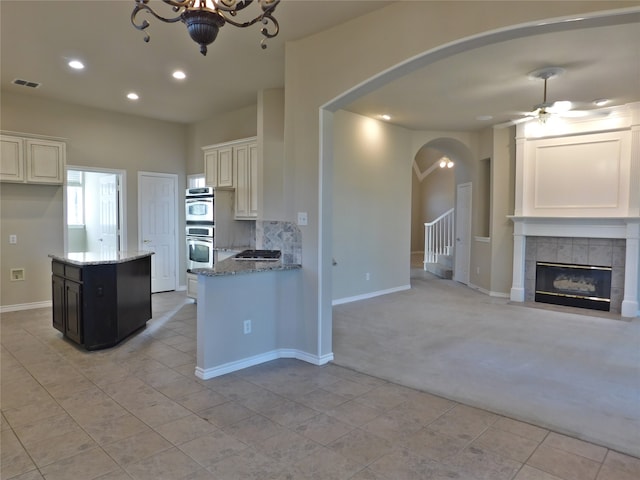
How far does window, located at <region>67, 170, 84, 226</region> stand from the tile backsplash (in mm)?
5334

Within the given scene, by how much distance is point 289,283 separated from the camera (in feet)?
12.4

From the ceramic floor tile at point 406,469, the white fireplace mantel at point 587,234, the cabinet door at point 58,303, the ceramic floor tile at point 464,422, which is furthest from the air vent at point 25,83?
the white fireplace mantel at point 587,234

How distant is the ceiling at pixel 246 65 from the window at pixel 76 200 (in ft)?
7.26

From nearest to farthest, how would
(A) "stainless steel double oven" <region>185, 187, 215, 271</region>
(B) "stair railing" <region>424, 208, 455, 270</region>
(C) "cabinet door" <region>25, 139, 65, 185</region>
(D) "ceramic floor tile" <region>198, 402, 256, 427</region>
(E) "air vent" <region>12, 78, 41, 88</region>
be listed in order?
1. (D) "ceramic floor tile" <region>198, 402, 256, 427</region>
2. (E) "air vent" <region>12, 78, 41, 88</region>
3. (C) "cabinet door" <region>25, 139, 65, 185</region>
4. (A) "stainless steel double oven" <region>185, 187, 215, 271</region>
5. (B) "stair railing" <region>424, 208, 455, 270</region>

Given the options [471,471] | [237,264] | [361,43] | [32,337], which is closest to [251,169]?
[237,264]

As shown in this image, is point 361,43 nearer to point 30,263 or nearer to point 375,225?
point 375,225

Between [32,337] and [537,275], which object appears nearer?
[32,337]

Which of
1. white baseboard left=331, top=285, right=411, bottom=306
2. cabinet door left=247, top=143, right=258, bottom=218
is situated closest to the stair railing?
white baseboard left=331, top=285, right=411, bottom=306

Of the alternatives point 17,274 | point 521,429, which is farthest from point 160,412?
point 17,274

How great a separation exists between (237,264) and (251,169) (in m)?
2.28

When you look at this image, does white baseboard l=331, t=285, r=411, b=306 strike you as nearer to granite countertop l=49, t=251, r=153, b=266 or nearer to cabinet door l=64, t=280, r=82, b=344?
granite countertop l=49, t=251, r=153, b=266

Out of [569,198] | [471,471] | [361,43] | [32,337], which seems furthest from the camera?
[569,198]

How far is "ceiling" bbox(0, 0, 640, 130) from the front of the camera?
3.40m

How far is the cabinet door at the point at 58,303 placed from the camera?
4.31 metres
